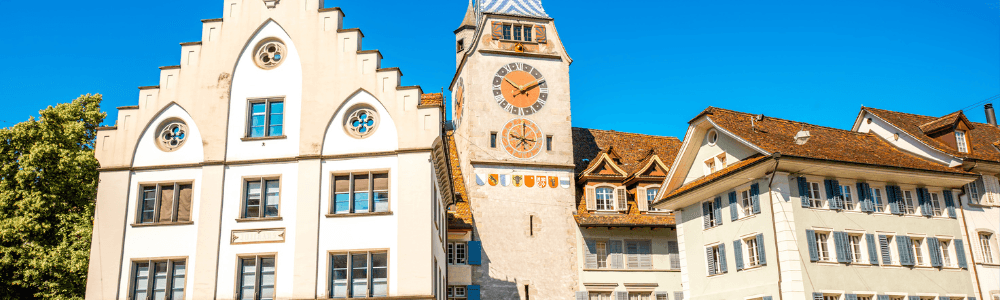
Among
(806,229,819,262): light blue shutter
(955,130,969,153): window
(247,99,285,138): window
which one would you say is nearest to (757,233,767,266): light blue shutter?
(806,229,819,262): light blue shutter

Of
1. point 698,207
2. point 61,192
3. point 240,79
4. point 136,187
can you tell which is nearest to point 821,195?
point 698,207

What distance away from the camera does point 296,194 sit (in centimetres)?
3186

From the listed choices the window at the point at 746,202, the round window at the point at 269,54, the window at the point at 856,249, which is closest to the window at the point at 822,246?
the window at the point at 856,249

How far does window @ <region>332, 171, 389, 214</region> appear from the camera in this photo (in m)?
31.5

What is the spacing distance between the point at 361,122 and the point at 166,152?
7.48 m

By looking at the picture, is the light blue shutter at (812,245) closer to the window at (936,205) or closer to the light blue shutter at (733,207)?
the light blue shutter at (733,207)

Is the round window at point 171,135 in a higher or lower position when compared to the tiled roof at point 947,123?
lower

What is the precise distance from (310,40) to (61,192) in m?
13.5

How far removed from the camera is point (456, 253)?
49781 millimetres

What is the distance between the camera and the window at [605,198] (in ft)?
176

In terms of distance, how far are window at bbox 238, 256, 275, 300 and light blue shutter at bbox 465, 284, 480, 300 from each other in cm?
1867

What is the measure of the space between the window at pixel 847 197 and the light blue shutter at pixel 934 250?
4041mm

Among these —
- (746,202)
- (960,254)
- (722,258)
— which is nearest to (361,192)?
(722,258)

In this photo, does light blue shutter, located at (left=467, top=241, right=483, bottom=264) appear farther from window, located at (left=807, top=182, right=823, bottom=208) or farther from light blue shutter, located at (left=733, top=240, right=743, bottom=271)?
window, located at (left=807, top=182, right=823, bottom=208)
